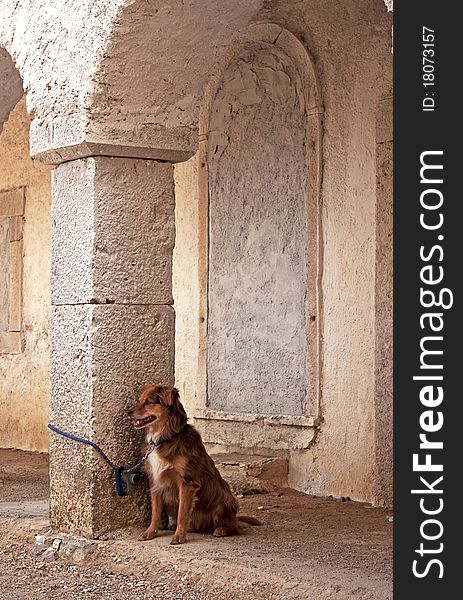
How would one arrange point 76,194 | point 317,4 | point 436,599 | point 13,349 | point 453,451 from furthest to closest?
1. point 13,349
2. point 317,4
3. point 76,194
4. point 453,451
5. point 436,599

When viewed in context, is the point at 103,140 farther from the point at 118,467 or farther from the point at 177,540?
the point at 177,540

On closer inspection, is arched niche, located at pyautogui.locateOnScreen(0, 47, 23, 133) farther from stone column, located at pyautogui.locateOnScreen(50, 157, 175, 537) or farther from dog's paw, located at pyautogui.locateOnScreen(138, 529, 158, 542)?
dog's paw, located at pyautogui.locateOnScreen(138, 529, 158, 542)

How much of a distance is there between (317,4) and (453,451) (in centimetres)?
510

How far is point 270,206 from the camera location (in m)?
8.02

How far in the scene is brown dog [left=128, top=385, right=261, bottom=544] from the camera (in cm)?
568

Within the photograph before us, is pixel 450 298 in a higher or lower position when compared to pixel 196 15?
lower

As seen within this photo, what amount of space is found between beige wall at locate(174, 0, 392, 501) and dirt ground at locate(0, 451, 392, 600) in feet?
2.57

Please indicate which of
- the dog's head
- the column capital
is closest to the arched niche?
the column capital

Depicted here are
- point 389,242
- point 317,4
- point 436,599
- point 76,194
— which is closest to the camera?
point 436,599

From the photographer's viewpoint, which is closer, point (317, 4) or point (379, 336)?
point (379, 336)

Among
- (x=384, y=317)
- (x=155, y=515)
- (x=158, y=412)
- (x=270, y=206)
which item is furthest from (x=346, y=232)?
(x=155, y=515)

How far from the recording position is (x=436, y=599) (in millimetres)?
2924

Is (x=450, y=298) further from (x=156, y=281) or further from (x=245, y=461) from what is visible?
(x=245, y=461)

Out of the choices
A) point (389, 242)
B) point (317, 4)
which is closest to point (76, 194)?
point (389, 242)
